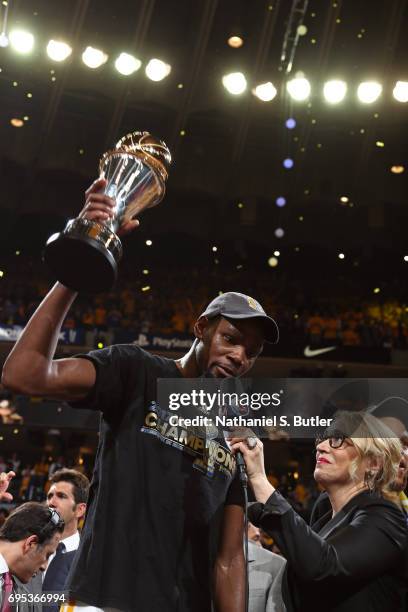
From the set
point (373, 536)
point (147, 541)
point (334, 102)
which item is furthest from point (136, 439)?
point (334, 102)

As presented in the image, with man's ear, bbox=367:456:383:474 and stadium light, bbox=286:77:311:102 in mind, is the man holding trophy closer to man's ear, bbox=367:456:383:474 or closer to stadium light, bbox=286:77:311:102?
man's ear, bbox=367:456:383:474

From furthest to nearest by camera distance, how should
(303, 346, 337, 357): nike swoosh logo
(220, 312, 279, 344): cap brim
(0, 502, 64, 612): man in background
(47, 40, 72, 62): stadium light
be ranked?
(303, 346, 337, 357): nike swoosh logo → (47, 40, 72, 62): stadium light → (0, 502, 64, 612): man in background → (220, 312, 279, 344): cap brim

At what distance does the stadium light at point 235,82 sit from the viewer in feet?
44.1

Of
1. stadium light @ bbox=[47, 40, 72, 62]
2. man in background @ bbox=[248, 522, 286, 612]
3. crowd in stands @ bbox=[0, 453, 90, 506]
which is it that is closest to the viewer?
man in background @ bbox=[248, 522, 286, 612]

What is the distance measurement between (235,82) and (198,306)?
16.0 ft

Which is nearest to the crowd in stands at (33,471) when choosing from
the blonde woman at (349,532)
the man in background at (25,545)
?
the man in background at (25,545)

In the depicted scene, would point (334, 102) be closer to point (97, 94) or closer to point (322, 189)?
point (322, 189)

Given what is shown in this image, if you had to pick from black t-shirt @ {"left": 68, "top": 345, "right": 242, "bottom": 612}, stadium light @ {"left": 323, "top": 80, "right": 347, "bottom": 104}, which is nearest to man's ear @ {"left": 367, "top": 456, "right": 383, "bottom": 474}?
black t-shirt @ {"left": 68, "top": 345, "right": 242, "bottom": 612}

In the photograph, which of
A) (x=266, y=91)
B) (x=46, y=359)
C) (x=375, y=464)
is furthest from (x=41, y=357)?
(x=266, y=91)

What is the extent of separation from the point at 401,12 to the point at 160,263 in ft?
25.1

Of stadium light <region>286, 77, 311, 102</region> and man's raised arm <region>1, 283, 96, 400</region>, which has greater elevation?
stadium light <region>286, 77, 311, 102</region>

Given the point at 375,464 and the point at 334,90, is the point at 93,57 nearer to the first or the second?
the point at 334,90

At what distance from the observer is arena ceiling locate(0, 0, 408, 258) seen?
1314 centimetres

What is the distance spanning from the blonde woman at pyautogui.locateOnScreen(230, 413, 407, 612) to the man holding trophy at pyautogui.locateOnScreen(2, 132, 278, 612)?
20 centimetres
